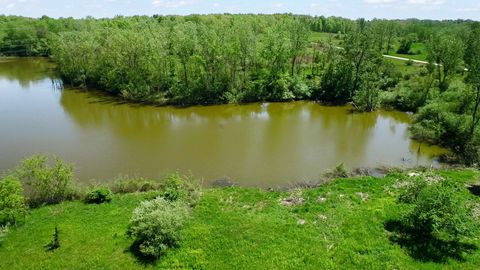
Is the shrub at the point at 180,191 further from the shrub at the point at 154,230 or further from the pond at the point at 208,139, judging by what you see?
the pond at the point at 208,139

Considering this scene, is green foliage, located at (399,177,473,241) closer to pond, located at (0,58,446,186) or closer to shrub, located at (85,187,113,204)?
pond, located at (0,58,446,186)

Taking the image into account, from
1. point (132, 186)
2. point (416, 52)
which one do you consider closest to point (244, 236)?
point (132, 186)

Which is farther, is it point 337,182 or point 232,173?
point 232,173

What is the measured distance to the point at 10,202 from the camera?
742 inches

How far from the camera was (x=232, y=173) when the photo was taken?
1059 inches

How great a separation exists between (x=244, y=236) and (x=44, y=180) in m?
12.5

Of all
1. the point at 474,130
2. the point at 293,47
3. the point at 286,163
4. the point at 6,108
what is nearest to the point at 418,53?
the point at 293,47

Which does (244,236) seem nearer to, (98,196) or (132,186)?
(132,186)

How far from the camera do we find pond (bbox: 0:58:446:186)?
2797 centimetres

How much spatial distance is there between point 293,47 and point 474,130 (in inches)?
1048

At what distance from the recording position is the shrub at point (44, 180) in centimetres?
2095

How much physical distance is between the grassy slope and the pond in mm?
4783

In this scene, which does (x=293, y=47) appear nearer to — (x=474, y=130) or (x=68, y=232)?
(x=474, y=130)

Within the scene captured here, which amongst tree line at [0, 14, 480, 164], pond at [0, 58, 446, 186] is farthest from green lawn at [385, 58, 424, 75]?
pond at [0, 58, 446, 186]
